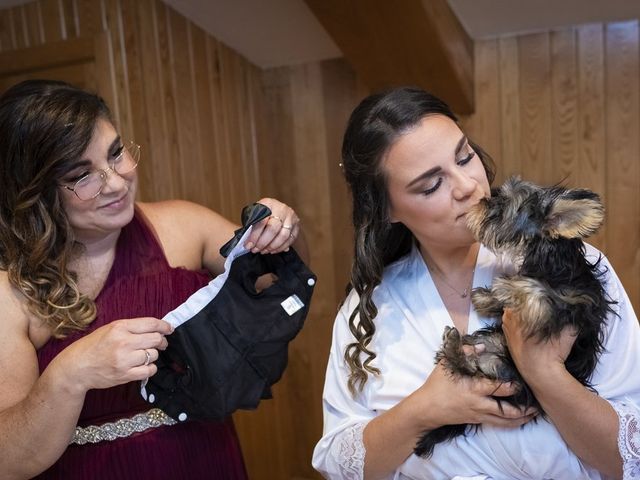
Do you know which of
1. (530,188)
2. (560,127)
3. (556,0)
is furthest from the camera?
(560,127)

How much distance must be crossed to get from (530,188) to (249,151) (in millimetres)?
1958

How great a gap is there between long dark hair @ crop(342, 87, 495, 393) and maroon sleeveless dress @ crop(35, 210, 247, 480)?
0.44 m

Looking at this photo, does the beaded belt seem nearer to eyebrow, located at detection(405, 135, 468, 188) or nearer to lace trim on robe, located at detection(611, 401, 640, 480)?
eyebrow, located at detection(405, 135, 468, 188)

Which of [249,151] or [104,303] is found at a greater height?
[249,151]

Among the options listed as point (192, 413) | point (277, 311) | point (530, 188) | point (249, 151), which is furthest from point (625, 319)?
point (249, 151)

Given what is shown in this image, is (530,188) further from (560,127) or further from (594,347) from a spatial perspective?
(560,127)

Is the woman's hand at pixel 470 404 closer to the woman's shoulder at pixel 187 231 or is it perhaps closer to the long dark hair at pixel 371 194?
the long dark hair at pixel 371 194

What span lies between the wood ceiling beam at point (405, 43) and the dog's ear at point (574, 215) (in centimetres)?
120

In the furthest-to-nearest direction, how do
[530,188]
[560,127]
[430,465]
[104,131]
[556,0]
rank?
1. [560,127]
2. [556,0]
3. [104,131]
4. [430,465]
5. [530,188]

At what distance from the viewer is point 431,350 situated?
1.43 m

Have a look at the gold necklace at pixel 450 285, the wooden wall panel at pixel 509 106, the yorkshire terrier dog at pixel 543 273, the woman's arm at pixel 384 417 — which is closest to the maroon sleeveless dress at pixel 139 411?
the woman's arm at pixel 384 417

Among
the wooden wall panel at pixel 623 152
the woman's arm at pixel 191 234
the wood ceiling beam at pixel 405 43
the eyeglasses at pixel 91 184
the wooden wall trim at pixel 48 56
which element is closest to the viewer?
the eyeglasses at pixel 91 184

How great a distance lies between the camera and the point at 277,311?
1509mm

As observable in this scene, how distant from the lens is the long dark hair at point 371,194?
139cm
